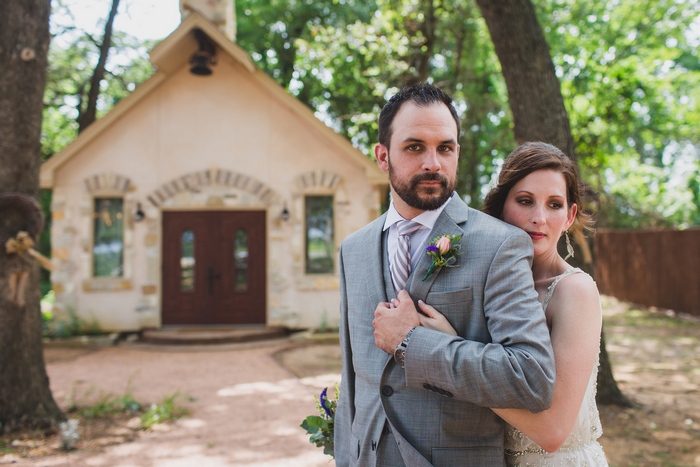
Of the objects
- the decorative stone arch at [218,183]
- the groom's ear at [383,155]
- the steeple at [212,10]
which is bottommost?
the groom's ear at [383,155]

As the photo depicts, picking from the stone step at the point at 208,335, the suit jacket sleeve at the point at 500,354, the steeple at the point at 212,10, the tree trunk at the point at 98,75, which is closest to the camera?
the suit jacket sleeve at the point at 500,354

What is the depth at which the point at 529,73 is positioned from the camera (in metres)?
5.12

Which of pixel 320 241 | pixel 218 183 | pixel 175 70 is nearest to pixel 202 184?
pixel 218 183

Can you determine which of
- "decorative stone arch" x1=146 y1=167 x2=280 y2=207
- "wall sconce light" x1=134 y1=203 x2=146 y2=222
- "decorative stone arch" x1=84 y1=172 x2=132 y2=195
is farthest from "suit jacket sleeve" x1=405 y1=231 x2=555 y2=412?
"decorative stone arch" x1=84 y1=172 x2=132 y2=195

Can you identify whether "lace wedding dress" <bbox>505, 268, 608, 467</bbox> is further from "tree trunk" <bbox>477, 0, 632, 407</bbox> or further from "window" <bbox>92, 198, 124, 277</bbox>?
"window" <bbox>92, 198, 124, 277</bbox>

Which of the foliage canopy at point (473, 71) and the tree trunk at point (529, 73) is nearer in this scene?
the tree trunk at point (529, 73)

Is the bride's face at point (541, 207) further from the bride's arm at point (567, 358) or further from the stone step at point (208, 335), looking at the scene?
the stone step at point (208, 335)

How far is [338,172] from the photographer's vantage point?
1076cm

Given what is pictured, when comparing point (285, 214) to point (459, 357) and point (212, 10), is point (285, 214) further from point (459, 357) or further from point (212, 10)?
point (459, 357)

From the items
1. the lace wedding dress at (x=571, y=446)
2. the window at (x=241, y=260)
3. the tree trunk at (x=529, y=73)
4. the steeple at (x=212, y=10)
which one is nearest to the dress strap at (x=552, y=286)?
the lace wedding dress at (x=571, y=446)

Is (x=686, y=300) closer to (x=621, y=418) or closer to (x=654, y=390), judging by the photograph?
(x=654, y=390)

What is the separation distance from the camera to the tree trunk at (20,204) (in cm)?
468

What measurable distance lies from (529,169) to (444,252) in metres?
0.56

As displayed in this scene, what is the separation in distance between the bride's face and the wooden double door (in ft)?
30.3
